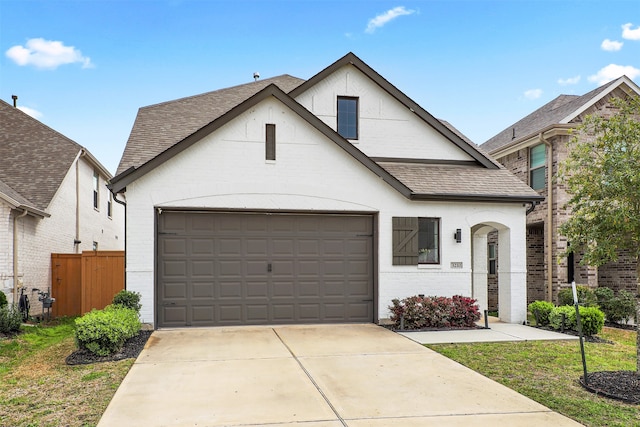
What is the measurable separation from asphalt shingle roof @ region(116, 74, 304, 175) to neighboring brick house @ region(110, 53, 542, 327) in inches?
5.9

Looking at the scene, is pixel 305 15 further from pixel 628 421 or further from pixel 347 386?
pixel 628 421

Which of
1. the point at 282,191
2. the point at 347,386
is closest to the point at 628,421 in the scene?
the point at 347,386

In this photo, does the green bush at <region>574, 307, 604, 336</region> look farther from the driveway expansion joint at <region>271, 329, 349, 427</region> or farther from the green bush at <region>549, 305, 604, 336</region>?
the driveway expansion joint at <region>271, 329, 349, 427</region>

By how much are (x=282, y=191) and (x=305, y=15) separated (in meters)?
10.2

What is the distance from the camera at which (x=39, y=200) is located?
51.4ft

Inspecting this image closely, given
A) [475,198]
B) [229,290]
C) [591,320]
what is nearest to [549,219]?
[475,198]

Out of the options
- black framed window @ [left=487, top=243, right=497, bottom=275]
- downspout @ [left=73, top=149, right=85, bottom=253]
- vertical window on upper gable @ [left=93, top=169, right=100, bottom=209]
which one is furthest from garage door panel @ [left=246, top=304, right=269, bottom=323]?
vertical window on upper gable @ [left=93, top=169, right=100, bottom=209]

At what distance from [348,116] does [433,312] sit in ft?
19.5

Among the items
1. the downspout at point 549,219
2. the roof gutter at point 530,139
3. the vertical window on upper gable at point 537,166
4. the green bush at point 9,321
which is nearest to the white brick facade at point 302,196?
the green bush at point 9,321

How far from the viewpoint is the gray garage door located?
11.9m

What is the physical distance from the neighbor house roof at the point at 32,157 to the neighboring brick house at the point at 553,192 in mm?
15821

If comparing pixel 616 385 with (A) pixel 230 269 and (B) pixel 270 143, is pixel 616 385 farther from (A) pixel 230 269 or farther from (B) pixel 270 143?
(B) pixel 270 143

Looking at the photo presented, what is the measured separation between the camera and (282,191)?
12.2 m

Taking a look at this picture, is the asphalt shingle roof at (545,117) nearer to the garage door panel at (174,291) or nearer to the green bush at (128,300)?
the garage door panel at (174,291)
